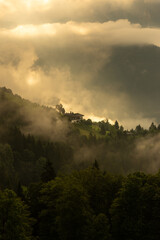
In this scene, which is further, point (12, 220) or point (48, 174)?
point (48, 174)

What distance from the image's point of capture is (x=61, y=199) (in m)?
89.5

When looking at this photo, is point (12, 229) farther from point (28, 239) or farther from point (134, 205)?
point (134, 205)

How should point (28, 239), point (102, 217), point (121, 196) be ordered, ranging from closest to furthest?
point (28, 239) < point (102, 217) < point (121, 196)

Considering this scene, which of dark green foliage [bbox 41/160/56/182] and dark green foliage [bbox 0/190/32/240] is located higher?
dark green foliage [bbox 41/160/56/182]

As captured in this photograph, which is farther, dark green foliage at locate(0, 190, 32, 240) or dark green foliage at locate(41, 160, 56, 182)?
dark green foliage at locate(41, 160, 56, 182)

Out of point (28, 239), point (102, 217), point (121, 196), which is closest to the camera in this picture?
point (28, 239)

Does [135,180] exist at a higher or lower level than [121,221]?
higher

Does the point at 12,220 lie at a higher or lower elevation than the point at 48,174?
lower

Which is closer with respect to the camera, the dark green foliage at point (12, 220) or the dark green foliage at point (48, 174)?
the dark green foliage at point (12, 220)

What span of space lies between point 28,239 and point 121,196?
21.9 metres

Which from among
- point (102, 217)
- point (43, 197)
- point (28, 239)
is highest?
point (43, 197)

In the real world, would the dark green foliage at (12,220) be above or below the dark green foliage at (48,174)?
below

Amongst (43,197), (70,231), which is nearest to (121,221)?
(70,231)

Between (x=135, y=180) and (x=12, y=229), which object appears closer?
(x=12, y=229)
